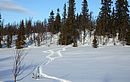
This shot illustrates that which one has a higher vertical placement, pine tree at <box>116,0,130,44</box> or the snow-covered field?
pine tree at <box>116,0,130,44</box>

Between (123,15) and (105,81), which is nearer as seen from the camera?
(105,81)

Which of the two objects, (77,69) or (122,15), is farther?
(122,15)

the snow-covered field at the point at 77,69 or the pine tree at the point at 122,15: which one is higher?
the pine tree at the point at 122,15

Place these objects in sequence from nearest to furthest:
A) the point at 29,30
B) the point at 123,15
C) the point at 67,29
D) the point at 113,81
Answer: the point at 113,81
the point at 123,15
the point at 67,29
the point at 29,30

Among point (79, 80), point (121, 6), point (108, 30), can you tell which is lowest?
point (79, 80)

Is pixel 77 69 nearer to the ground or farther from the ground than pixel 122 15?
nearer to the ground

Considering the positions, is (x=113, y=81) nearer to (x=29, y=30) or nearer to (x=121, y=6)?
(x=121, y=6)

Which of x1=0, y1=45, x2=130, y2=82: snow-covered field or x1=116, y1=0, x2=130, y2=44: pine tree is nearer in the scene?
x1=0, y1=45, x2=130, y2=82: snow-covered field

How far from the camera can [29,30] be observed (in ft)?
286

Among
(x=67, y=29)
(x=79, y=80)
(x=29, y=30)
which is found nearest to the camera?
(x=79, y=80)

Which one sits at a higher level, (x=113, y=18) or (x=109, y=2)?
(x=109, y=2)

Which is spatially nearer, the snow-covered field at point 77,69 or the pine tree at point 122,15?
the snow-covered field at point 77,69

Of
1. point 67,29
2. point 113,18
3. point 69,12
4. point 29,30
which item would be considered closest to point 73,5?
point 69,12

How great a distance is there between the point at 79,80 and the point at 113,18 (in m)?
39.6
